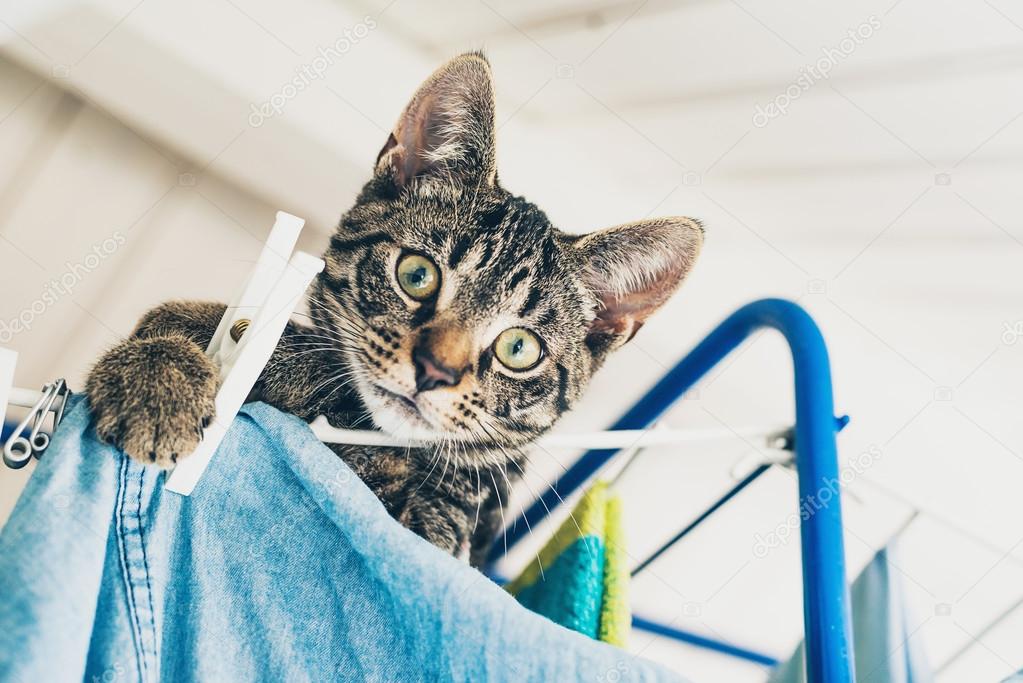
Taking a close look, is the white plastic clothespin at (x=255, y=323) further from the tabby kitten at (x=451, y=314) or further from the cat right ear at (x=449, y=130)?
the cat right ear at (x=449, y=130)

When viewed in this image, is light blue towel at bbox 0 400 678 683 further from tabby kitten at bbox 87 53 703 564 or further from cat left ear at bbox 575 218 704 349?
cat left ear at bbox 575 218 704 349

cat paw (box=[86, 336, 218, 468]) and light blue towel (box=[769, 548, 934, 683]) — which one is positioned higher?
light blue towel (box=[769, 548, 934, 683])

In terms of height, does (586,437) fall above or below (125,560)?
above

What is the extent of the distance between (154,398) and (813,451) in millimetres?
496

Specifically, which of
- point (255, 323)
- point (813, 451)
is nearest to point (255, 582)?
point (255, 323)

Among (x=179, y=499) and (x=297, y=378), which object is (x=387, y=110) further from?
(x=179, y=499)

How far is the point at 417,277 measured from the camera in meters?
0.62

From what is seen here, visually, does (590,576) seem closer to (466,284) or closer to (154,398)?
(466,284)

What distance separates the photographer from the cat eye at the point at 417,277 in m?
0.61

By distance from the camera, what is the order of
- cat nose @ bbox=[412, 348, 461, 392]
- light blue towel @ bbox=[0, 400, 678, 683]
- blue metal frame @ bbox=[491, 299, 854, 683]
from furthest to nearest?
cat nose @ bbox=[412, 348, 461, 392] < blue metal frame @ bbox=[491, 299, 854, 683] < light blue towel @ bbox=[0, 400, 678, 683]

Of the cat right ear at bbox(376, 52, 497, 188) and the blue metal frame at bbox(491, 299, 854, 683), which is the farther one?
the cat right ear at bbox(376, 52, 497, 188)

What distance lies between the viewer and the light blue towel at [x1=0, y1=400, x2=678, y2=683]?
318 millimetres

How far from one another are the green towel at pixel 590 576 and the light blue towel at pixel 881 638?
0.17m

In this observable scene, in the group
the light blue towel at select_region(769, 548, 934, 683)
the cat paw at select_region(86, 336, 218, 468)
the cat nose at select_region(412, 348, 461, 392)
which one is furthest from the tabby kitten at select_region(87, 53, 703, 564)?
the light blue towel at select_region(769, 548, 934, 683)
